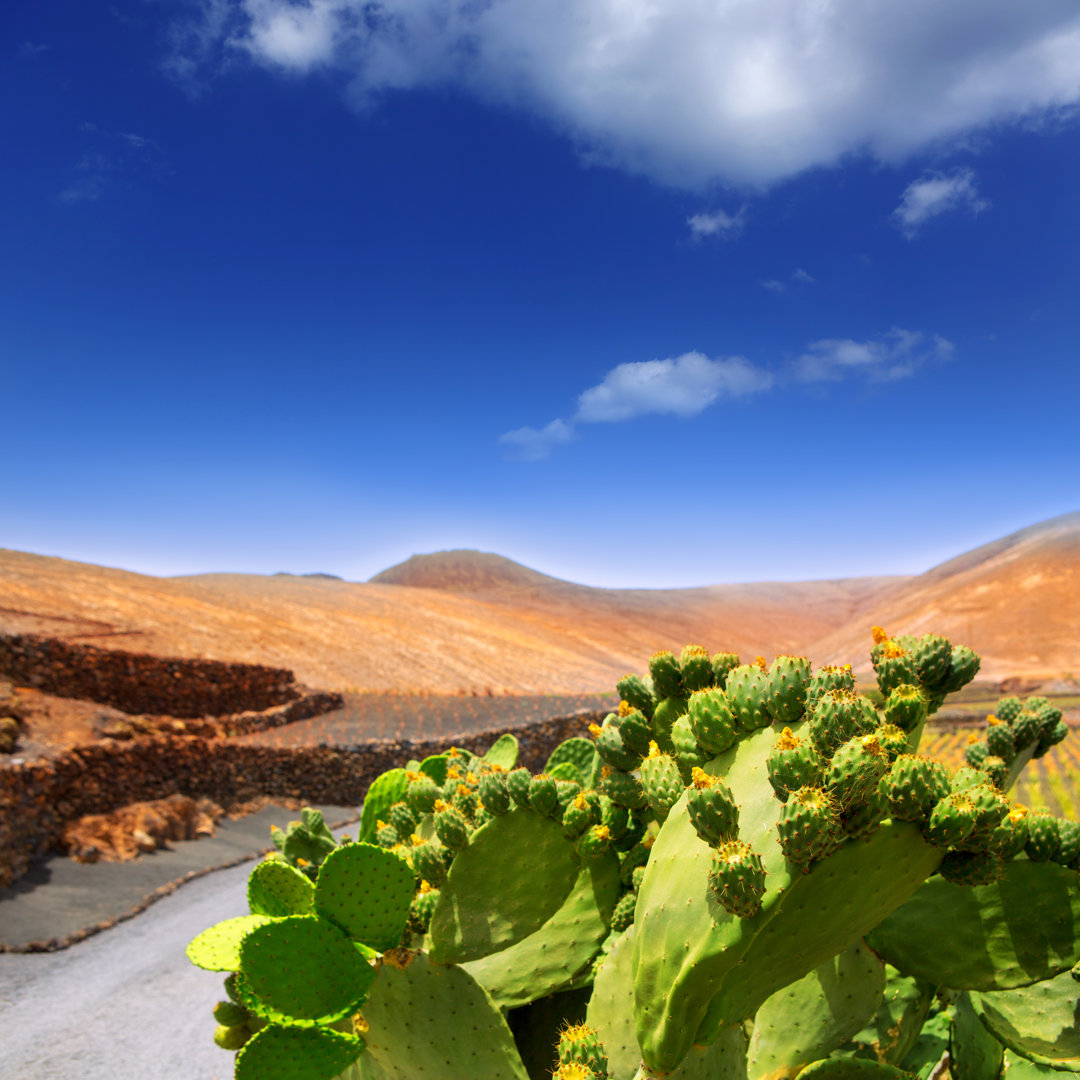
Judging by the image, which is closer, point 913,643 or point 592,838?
point 913,643

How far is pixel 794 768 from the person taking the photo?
1.10 metres

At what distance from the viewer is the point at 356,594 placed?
4925cm

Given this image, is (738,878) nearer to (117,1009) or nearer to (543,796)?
(543,796)

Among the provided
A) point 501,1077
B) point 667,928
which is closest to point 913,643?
point 667,928

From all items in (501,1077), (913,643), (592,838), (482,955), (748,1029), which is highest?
(913,643)

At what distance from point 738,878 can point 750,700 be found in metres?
0.33

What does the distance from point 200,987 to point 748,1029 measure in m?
6.84

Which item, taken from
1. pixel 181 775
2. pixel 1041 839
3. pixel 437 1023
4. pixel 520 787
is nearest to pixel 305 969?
pixel 437 1023

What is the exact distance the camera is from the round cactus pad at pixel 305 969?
5.15ft

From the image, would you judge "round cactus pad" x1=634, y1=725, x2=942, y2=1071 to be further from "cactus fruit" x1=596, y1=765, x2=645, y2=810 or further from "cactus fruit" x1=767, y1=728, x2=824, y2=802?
"cactus fruit" x1=596, y1=765, x2=645, y2=810

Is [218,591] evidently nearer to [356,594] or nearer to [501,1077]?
[356,594]

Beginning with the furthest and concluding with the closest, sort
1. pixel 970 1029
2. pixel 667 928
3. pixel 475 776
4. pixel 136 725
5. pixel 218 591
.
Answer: pixel 218 591
pixel 136 725
pixel 475 776
pixel 970 1029
pixel 667 928

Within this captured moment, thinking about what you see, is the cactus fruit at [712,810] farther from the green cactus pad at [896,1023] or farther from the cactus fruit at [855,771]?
the green cactus pad at [896,1023]

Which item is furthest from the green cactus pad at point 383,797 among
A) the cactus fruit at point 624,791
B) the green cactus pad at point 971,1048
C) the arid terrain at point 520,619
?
the arid terrain at point 520,619
